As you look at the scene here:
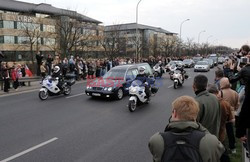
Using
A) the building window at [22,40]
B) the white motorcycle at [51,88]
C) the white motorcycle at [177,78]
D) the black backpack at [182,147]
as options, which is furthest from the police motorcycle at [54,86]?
the building window at [22,40]

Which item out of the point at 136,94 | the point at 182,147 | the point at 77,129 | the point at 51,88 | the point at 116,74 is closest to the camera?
the point at 182,147

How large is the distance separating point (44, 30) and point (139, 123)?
223 ft

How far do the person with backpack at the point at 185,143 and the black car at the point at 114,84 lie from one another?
10.4 m

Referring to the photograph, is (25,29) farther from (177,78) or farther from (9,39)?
(177,78)

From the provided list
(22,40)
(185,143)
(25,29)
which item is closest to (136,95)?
(185,143)

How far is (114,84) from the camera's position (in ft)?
43.1

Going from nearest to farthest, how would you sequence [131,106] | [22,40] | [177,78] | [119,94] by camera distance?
[131,106] → [119,94] → [177,78] → [22,40]

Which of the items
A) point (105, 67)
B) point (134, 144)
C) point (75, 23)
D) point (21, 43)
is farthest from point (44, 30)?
point (134, 144)

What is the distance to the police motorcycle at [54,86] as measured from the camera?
43.4ft

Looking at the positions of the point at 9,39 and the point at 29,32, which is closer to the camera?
the point at 29,32

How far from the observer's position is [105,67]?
86.9 ft

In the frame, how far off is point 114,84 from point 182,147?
11.0 m

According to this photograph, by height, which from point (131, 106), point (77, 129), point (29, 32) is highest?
point (29, 32)

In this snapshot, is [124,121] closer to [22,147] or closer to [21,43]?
[22,147]
